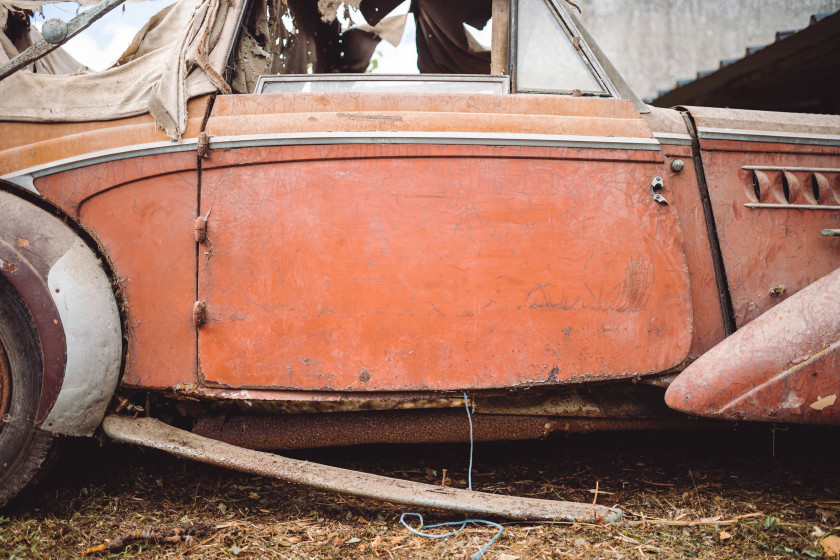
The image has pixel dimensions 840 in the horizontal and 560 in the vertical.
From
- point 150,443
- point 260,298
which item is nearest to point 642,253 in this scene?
point 260,298

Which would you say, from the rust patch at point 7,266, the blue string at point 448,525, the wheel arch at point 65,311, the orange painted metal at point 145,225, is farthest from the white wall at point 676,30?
the rust patch at point 7,266

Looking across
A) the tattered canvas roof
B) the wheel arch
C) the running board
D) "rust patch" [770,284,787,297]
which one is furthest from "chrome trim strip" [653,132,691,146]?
the wheel arch

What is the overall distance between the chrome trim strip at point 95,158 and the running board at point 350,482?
0.90 metres

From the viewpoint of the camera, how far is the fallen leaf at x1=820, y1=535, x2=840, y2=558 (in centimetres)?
171

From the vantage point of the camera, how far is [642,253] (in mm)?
2010

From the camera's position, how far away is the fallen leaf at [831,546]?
5.60 feet

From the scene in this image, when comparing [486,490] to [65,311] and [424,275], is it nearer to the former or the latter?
[424,275]

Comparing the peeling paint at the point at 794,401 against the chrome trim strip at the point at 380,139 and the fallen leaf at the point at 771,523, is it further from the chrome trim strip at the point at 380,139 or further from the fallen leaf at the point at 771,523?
the chrome trim strip at the point at 380,139

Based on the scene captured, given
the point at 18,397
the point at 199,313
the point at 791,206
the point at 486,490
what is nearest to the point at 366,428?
the point at 486,490

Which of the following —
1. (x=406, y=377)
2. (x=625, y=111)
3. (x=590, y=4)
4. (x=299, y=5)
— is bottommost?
(x=406, y=377)

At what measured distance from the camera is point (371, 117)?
2014mm

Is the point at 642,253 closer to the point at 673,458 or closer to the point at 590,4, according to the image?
the point at 673,458

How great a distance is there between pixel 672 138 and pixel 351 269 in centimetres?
129

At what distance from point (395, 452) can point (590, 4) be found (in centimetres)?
720
